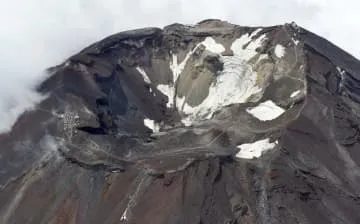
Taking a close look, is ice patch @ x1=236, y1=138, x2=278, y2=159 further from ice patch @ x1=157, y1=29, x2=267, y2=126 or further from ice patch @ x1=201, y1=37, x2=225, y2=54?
ice patch @ x1=201, y1=37, x2=225, y2=54

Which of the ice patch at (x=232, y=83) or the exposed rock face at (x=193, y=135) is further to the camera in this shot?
the ice patch at (x=232, y=83)

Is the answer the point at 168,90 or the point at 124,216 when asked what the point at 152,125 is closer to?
the point at 168,90

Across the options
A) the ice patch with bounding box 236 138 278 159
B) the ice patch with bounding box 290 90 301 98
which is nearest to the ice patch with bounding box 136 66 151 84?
the ice patch with bounding box 290 90 301 98

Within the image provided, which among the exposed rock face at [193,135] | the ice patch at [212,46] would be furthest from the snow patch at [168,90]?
the ice patch at [212,46]

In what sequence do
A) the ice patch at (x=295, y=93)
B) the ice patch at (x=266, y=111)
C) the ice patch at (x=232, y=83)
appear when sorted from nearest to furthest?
the ice patch at (x=266, y=111) → the ice patch at (x=295, y=93) → the ice patch at (x=232, y=83)

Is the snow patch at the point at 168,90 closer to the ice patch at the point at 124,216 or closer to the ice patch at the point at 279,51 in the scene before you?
the ice patch at the point at 279,51

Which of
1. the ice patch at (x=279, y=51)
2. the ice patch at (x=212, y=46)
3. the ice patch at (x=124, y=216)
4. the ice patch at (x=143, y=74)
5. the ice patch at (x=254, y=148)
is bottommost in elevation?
the ice patch at (x=124, y=216)

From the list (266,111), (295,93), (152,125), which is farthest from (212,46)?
(266,111)
